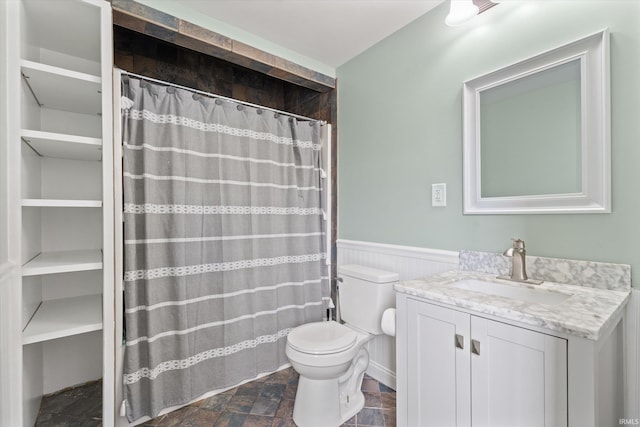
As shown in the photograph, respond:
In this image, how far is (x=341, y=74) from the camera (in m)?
2.37

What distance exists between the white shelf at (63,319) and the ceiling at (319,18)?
5.82 feet

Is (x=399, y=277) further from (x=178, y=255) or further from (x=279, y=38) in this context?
(x=279, y=38)

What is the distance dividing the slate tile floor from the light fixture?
212 cm

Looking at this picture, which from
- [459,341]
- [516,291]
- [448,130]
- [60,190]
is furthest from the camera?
[60,190]

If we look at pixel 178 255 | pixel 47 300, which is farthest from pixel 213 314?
pixel 47 300

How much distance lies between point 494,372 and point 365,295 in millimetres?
912

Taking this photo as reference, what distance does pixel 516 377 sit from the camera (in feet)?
3.10

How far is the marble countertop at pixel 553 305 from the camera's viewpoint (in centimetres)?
84

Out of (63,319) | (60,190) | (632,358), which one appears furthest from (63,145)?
(632,358)

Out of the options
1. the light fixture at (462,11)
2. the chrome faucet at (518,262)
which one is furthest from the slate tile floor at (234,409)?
the light fixture at (462,11)

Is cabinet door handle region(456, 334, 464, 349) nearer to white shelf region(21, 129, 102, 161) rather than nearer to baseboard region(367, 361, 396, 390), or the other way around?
baseboard region(367, 361, 396, 390)

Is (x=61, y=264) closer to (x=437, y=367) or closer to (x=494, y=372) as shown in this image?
(x=437, y=367)

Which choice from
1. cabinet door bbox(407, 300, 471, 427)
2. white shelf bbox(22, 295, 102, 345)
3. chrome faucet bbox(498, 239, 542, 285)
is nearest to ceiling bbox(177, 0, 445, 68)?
chrome faucet bbox(498, 239, 542, 285)

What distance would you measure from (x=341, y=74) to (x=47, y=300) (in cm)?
251
